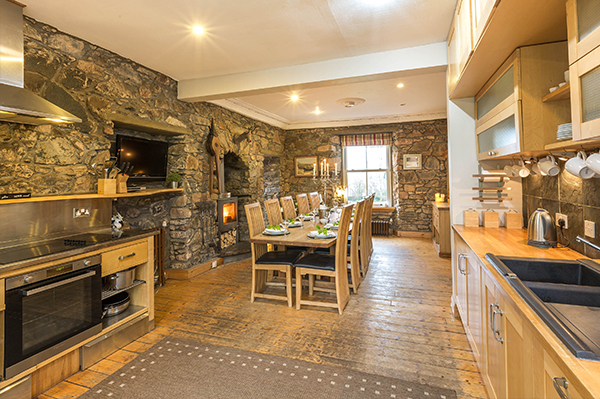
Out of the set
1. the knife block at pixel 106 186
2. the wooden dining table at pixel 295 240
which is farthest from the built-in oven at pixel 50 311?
the wooden dining table at pixel 295 240

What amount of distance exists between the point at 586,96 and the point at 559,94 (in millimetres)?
563

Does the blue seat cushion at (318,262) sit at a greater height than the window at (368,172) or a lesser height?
lesser

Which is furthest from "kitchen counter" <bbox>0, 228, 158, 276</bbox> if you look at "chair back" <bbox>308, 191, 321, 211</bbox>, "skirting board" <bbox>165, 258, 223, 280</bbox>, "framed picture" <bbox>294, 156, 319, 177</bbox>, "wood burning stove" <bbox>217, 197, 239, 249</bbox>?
"framed picture" <bbox>294, 156, 319, 177</bbox>

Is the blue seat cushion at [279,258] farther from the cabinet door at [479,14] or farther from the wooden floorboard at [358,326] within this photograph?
the cabinet door at [479,14]

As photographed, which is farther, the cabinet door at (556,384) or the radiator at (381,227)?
the radiator at (381,227)

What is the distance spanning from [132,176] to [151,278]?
134 centimetres

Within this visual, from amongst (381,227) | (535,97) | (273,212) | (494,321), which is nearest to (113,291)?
(273,212)

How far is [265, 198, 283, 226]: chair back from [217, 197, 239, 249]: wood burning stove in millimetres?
1127

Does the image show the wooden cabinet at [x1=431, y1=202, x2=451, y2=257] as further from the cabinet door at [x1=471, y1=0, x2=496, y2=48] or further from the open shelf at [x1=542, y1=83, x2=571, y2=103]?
the cabinet door at [x1=471, y1=0, x2=496, y2=48]

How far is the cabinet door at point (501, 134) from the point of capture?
178cm

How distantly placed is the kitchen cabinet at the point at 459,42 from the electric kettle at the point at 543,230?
113 centimetres

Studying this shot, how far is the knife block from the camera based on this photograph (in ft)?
9.21

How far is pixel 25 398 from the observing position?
5.78ft

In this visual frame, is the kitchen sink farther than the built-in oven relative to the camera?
No
